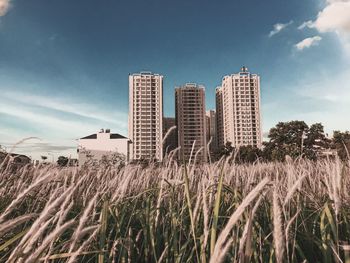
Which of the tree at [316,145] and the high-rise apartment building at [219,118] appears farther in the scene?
the high-rise apartment building at [219,118]

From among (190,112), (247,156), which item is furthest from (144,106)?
(247,156)

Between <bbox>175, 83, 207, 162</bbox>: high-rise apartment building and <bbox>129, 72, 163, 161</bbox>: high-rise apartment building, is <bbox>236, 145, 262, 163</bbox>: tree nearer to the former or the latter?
<bbox>129, 72, 163, 161</bbox>: high-rise apartment building

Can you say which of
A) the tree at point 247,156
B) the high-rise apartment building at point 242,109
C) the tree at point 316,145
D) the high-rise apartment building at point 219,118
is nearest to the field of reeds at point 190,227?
the tree at point 247,156

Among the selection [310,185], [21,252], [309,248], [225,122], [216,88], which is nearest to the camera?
[21,252]

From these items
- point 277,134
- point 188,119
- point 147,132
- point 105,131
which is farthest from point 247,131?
point 277,134

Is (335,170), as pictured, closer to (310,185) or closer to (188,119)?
(310,185)

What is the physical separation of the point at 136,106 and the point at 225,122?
38784 mm

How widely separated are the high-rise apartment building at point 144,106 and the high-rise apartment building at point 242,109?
28421 millimetres

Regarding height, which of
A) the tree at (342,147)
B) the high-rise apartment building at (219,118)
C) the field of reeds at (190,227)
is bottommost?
the field of reeds at (190,227)

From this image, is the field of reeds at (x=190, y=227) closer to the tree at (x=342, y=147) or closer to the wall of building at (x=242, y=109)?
the tree at (x=342, y=147)

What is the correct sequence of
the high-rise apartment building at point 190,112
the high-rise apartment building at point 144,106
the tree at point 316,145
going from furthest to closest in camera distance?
1. the high-rise apartment building at point 190,112
2. the high-rise apartment building at point 144,106
3. the tree at point 316,145

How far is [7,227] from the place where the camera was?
0.72 meters

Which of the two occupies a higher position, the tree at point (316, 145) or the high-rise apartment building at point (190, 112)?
the high-rise apartment building at point (190, 112)

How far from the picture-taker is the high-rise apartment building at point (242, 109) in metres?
120
